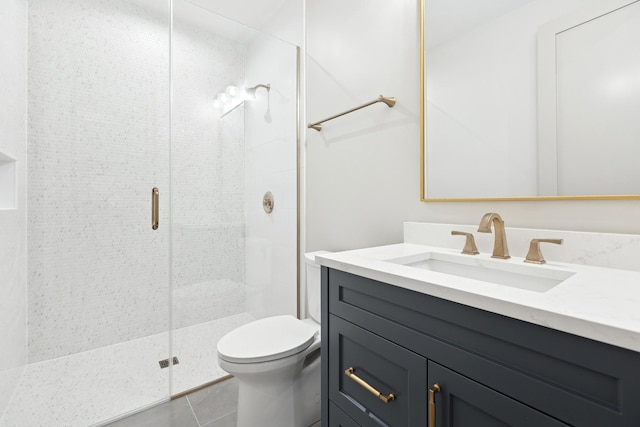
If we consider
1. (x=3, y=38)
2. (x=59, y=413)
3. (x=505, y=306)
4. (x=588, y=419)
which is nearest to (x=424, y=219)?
(x=505, y=306)

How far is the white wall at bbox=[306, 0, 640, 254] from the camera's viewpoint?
3.44 feet

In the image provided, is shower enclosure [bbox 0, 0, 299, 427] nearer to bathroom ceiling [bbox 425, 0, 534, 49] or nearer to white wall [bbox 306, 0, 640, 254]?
white wall [bbox 306, 0, 640, 254]

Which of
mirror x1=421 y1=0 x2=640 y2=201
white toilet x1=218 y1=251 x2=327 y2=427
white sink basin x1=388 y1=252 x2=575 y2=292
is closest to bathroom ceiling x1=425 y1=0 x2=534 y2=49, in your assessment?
mirror x1=421 y1=0 x2=640 y2=201

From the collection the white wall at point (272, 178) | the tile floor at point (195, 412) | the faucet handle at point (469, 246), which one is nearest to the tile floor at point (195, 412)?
the tile floor at point (195, 412)

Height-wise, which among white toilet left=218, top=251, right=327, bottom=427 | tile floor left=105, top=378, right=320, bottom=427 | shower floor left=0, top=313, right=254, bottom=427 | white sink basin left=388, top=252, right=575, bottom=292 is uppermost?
white sink basin left=388, top=252, right=575, bottom=292

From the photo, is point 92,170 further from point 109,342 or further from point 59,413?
point 59,413

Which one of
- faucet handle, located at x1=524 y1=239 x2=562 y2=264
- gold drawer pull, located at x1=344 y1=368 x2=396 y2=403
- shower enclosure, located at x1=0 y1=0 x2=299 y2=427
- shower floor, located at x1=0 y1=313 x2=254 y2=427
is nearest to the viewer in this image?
gold drawer pull, located at x1=344 y1=368 x2=396 y2=403

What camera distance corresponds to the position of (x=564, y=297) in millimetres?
548

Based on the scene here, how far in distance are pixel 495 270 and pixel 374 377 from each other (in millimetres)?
509

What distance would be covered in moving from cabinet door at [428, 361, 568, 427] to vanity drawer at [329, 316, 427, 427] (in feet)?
0.13

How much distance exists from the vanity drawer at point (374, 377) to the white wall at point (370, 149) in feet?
2.12

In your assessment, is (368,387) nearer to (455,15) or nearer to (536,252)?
(536,252)

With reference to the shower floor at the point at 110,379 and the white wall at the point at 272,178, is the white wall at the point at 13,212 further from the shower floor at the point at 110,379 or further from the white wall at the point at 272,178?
the white wall at the point at 272,178

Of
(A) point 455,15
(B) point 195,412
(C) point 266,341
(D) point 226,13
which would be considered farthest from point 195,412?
(D) point 226,13
